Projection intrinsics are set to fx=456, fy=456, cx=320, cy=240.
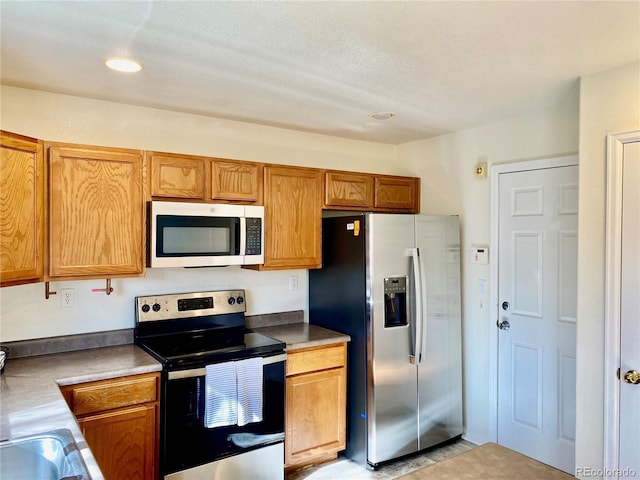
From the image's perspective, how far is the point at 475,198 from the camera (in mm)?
3434

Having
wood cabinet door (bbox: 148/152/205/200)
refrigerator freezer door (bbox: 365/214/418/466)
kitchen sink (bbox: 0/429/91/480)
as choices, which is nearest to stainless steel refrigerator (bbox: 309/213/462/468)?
refrigerator freezer door (bbox: 365/214/418/466)

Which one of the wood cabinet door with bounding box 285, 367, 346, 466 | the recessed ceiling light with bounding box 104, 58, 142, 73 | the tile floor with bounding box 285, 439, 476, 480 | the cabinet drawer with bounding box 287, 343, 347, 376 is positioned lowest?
the tile floor with bounding box 285, 439, 476, 480

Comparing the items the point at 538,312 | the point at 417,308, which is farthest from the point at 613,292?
the point at 417,308

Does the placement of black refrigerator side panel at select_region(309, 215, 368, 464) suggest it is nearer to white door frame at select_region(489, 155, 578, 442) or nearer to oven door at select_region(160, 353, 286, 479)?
oven door at select_region(160, 353, 286, 479)

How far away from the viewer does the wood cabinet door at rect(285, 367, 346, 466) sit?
2.91m

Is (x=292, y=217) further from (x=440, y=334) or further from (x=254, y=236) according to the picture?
(x=440, y=334)

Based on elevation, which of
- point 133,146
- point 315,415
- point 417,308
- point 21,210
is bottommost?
point 315,415

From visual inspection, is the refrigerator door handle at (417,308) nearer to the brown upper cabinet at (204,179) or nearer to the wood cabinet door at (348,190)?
the wood cabinet door at (348,190)

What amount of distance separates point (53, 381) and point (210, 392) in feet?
2.52

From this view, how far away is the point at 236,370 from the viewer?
2.59 meters

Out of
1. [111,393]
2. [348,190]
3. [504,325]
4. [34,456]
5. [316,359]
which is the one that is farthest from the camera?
[348,190]

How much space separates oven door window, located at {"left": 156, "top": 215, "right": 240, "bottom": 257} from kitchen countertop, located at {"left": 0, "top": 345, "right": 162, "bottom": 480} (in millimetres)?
627

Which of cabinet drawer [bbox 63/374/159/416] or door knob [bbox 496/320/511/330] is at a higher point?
door knob [bbox 496/320/511/330]

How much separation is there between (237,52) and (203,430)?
195 cm
